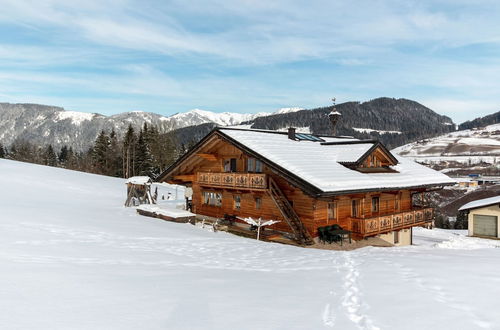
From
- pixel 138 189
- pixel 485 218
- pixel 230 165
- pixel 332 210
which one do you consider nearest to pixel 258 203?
pixel 230 165

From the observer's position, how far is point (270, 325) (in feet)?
20.2

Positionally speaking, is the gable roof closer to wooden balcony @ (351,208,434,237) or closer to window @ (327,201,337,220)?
window @ (327,201,337,220)

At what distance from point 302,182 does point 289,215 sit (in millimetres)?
3136

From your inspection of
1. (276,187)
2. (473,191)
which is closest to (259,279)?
(276,187)

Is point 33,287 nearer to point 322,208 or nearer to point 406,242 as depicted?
point 322,208

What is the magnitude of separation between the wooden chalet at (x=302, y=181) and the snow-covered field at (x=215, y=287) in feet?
15.6

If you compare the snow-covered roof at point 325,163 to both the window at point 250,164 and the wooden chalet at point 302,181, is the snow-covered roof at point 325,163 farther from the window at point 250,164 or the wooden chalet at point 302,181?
Result: the window at point 250,164

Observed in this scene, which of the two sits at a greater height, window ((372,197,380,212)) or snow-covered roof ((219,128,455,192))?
snow-covered roof ((219,128,455,192))

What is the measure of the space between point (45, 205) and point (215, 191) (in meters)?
11.4

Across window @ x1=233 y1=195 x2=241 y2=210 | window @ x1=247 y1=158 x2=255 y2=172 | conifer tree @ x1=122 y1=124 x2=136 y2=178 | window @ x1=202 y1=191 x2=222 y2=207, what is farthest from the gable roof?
conifer tree @ x1=122 y1=124 x2=136 y2=178

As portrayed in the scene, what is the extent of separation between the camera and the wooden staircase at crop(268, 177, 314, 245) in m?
19.4

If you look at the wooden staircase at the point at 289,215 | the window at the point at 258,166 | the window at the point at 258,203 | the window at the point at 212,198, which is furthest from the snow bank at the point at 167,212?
the wooden staircase at the point at 289,215

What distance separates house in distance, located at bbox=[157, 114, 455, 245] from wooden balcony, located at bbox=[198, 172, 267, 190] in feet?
0.19

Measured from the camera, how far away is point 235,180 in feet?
71.1
